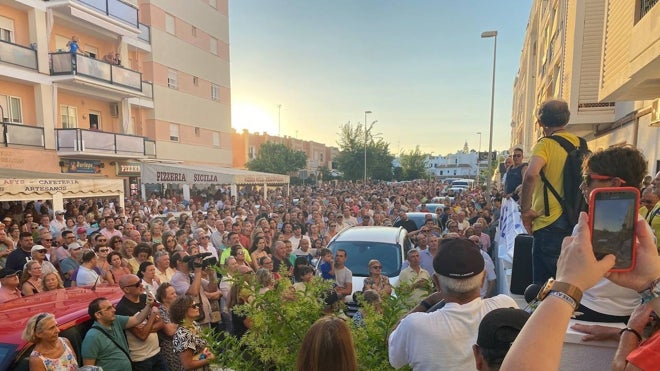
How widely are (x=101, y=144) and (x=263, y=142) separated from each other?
130 feet

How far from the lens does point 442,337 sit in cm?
169

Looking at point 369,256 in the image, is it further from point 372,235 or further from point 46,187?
point 46,187

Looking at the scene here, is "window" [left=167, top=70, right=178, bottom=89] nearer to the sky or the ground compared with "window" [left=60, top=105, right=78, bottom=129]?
nearer to the sky

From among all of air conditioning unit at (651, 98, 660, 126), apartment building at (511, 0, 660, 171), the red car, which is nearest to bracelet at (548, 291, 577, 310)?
the red car

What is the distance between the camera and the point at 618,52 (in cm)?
731

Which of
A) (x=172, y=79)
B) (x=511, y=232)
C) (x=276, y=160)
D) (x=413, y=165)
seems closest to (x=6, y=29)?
(x=172, y=79)

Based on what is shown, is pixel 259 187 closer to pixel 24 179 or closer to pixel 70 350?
pixel 24 179

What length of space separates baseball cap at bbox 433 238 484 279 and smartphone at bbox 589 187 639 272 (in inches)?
28.3

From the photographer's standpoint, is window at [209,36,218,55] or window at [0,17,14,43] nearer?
window at [0,17,14,43]

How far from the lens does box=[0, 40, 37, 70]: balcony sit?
14555 mm

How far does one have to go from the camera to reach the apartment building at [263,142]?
5016cm

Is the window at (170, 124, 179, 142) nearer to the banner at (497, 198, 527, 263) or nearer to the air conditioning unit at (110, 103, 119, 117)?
the air conditioning unit at (110, 103, 119, 117)

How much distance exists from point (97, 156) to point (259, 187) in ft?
42.6

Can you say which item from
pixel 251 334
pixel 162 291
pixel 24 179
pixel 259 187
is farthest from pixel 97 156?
pixel 251 334
